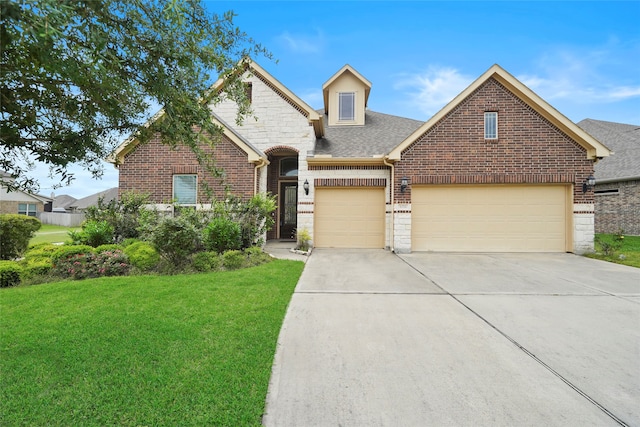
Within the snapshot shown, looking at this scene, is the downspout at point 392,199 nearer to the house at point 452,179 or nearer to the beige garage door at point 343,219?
the house at point 452,179

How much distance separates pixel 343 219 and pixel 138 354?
856 cm

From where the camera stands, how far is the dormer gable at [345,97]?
13.9 metres

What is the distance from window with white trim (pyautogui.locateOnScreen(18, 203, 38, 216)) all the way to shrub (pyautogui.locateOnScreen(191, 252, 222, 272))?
120ft

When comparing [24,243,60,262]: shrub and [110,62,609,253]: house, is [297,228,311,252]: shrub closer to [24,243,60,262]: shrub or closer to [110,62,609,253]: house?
[110,62,609,253]: house

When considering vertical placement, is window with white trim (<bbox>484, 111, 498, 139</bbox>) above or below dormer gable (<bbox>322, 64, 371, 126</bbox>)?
below

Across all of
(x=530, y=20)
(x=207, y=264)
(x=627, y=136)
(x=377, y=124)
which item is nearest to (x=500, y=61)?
(x=530, y=20)

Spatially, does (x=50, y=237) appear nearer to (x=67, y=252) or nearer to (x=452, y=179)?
(x=67, y=252)

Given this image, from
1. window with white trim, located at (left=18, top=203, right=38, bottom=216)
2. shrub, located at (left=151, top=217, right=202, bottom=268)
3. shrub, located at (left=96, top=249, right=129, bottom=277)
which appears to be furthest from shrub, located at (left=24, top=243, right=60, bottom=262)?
window with white trim, located at (left=18, top=203, right=38, bottom=216)

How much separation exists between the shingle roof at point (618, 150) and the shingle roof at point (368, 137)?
10353 millimetres

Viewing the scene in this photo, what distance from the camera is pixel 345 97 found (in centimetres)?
1427

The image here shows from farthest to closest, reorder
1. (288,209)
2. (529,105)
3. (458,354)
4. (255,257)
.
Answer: (288,209) < (529,105) < (255,257) < (458,354)

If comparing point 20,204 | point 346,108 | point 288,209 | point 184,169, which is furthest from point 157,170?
point 20,204

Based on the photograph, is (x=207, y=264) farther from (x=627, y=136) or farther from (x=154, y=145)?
(x=627, y=136)

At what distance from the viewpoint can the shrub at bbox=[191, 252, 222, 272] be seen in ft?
22.4
